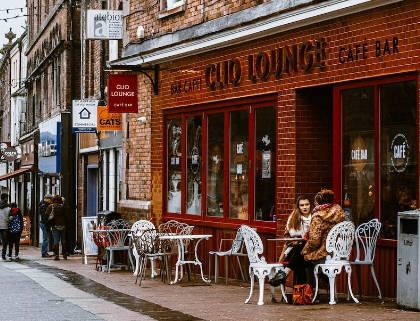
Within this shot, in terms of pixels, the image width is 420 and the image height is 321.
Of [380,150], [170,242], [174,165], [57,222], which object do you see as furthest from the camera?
[57,222]

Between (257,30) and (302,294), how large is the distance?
5.11 metres

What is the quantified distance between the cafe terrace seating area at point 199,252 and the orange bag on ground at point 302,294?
0.37ft

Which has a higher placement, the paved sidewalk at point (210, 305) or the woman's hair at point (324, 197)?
the woman's hair at point (324, 197)

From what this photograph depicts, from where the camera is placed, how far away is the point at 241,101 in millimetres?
19297

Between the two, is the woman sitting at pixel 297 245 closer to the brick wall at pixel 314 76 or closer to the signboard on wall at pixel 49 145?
the brick wall at pixel 314 76

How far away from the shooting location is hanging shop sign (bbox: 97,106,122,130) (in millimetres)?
26438

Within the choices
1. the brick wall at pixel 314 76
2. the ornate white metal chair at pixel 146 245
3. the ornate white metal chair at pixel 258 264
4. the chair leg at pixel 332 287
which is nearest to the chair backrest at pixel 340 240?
the chair leg at pixel 332 287

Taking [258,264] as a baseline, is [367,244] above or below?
above

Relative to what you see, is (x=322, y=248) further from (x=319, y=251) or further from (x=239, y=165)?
(x=239, y=165)

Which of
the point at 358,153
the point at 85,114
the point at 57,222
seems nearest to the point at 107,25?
the point at 85,114

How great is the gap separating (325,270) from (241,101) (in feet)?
18.7

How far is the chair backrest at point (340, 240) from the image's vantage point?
14219mm

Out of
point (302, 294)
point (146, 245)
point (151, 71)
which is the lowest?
point (302, 294)

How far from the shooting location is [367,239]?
15211 mm
